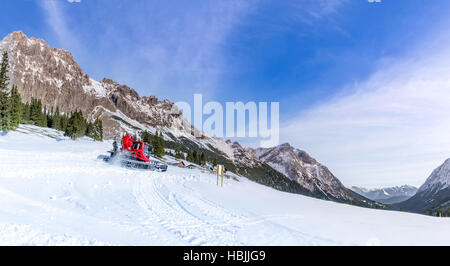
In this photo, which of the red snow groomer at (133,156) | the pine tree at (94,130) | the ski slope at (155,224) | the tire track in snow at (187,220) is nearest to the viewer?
the ski slope at (155,224)

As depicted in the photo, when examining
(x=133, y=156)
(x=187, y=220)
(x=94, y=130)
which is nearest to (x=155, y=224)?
(x=187, y=220)

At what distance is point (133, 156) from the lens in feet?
96.6

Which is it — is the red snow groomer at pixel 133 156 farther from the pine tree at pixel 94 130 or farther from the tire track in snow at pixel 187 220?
the pine tree at pixel 94 130

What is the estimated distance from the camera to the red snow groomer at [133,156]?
2761cm

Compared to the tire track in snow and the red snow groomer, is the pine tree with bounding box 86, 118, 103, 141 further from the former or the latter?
the tire track in snow

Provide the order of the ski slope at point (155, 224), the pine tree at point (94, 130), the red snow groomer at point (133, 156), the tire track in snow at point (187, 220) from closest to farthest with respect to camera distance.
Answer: the ski slope at point (155, 224)
the tire track in snow at point (187, 220)
the red snow groomer at point (133, 156)
the pine tree at point (94, 130)

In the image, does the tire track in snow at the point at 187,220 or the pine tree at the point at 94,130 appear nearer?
the tire track in snow at the point at 187,220

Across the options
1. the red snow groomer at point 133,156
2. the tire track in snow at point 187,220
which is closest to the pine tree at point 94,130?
the red snow groomer at point 133,156

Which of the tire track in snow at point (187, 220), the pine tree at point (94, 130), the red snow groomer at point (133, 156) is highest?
the pine tree at point (94, 130)

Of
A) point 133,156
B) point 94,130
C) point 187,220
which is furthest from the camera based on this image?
point 94,130

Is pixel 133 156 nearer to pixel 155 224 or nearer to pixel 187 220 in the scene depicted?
pixel 187 220

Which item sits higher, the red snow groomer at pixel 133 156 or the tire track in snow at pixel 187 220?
the red snow groomer at pixel 133 156
